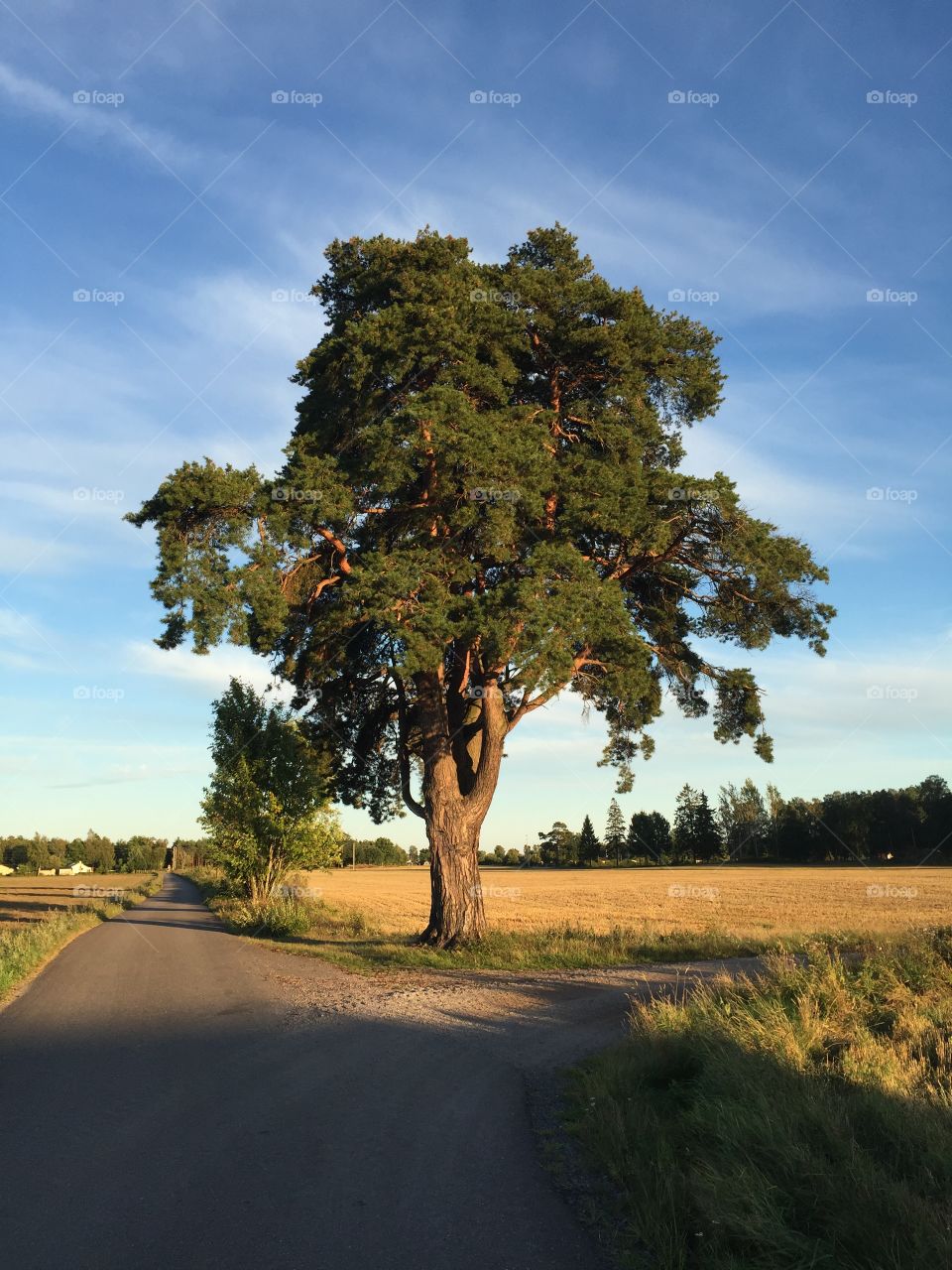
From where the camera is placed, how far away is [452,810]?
20.2 meters

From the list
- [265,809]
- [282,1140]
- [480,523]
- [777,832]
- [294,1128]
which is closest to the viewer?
[282,1140]

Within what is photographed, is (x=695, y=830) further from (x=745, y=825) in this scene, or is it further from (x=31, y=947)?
(x=31, y=947)

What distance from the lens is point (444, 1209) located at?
520 cm

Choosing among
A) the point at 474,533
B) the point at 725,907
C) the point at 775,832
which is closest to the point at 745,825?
the point at 775,832

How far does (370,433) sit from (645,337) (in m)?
7.91


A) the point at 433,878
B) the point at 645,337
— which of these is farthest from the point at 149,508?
the point at 645,337

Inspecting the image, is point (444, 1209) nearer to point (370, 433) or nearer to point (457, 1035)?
point (457, 1035)

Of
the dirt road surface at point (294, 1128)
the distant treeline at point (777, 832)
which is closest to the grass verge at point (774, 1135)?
the dirt road surface at point (294, 1128)

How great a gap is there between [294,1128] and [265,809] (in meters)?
26.8

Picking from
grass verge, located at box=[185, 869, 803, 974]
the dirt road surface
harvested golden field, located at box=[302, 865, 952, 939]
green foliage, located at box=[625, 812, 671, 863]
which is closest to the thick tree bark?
grass verge, located at box=[185, 869, 803, 974]

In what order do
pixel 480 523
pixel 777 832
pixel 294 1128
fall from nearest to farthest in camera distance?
pixel 294 1128
pixel 480 523
pixel 777 832

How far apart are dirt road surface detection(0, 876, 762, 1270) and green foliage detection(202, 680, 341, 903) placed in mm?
18232

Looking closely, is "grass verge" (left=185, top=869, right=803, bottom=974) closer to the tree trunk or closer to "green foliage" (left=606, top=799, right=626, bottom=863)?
the tree trunk

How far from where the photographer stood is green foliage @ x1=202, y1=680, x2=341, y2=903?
32562 millimetres
